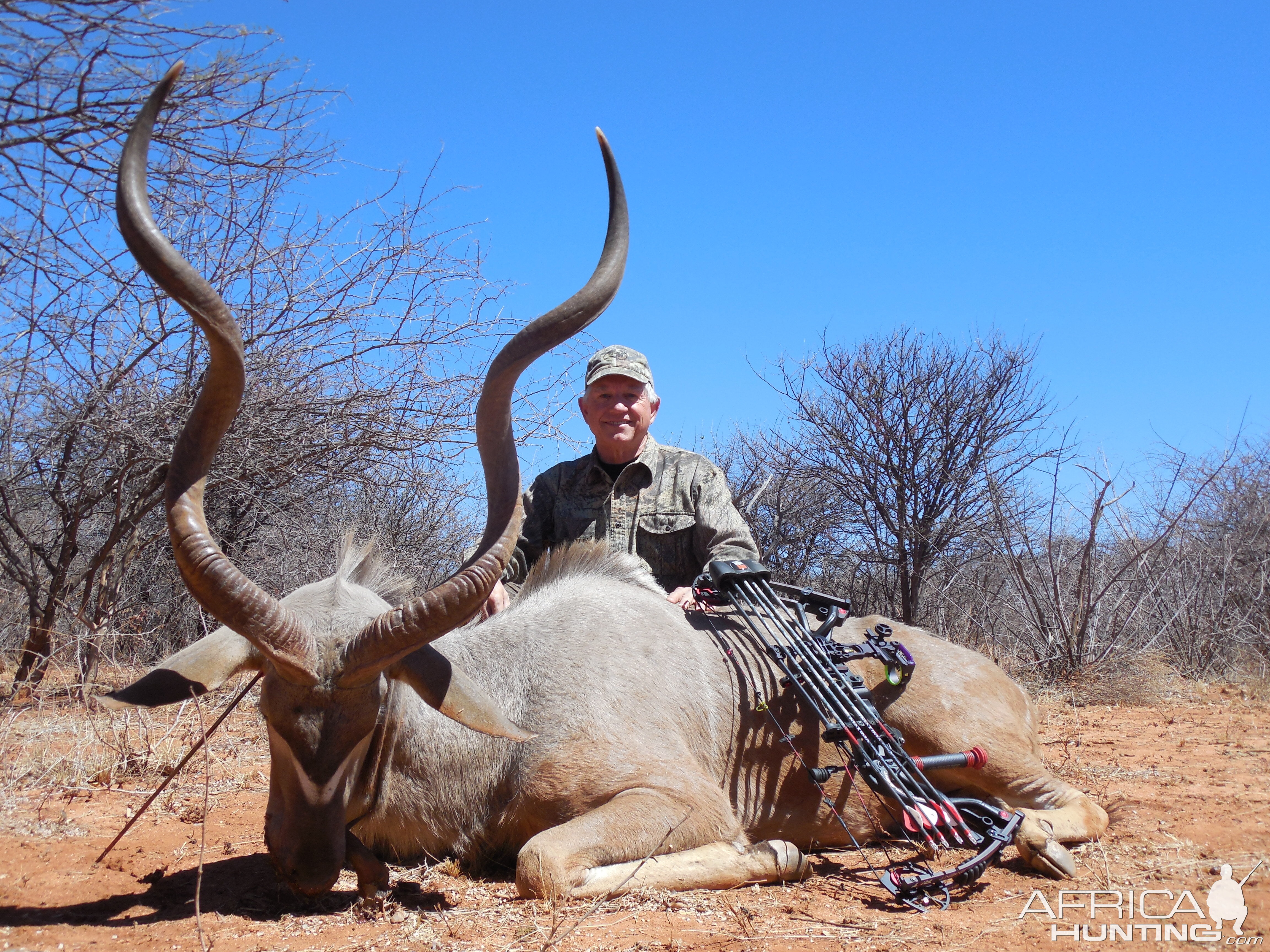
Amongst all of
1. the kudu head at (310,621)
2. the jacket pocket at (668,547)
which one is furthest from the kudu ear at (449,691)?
the jacket pocket at (668,547)

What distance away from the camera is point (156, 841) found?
4289mm

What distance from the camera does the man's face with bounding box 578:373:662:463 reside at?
5496 mm

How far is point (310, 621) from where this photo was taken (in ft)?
11.6

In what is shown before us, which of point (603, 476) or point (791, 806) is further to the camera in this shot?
point (603, 476)

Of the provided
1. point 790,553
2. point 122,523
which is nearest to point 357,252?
point 122,523

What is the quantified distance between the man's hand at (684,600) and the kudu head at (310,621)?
5.01 ft

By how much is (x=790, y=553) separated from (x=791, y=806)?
1048cm

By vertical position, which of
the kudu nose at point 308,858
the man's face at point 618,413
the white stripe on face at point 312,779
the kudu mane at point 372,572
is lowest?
the kudu nose at point 308,858

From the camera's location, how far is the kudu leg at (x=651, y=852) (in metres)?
3.41

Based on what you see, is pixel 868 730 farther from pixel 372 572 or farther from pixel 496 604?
pixel 372 572

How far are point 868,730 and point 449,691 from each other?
1699 mm

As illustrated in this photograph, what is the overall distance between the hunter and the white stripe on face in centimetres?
214

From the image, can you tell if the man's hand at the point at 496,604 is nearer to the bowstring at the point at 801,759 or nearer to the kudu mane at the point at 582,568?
the kudu mane at the point at 582,568

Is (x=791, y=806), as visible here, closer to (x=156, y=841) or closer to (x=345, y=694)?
(x=345, y=694)
